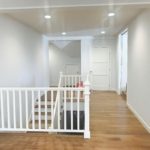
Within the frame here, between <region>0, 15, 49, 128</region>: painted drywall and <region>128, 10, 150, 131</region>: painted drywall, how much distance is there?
3.00 metres

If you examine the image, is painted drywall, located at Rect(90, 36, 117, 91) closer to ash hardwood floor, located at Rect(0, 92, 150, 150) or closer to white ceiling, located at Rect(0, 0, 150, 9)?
ash hardwood floor, located at Rect(0, 92, 150, 150)

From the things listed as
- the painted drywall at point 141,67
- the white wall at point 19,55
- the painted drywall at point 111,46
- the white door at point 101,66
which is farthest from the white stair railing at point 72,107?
the painted drywall at point 111,46

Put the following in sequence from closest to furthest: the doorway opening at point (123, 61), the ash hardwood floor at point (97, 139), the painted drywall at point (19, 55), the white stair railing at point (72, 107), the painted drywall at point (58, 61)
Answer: the ash hardwood floor at point (97, 139) → the white stair railing at point (72, 107) → the painted drywall at point (19, 55) → the doorway opening at point (123, 61) → the painted drywall at point (58, 61)

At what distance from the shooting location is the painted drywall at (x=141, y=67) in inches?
163

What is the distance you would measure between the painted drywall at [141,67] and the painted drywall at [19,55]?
2998 millimetres

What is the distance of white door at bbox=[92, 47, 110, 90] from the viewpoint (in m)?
9.36

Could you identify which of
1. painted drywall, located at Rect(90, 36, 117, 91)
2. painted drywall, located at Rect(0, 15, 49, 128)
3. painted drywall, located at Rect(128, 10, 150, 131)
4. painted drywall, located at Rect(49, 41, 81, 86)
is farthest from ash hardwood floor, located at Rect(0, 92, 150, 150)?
painted drywall, located at Rect(49, 41, 81, 86)

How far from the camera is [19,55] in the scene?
5.65 m

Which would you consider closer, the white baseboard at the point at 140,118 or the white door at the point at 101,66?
the white baseboard at the point at 140,118

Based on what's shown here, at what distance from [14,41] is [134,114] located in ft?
11.8

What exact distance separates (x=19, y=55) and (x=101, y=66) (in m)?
4.62

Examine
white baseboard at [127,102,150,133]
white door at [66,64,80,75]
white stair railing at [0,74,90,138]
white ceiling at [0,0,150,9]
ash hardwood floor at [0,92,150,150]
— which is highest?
white ceiling at [0,0,150,9]

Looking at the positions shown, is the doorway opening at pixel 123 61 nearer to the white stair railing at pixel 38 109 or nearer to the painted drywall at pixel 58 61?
the white stair railing at pixel 38 109

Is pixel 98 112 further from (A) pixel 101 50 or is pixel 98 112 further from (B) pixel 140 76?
(A) pixel 101 50
